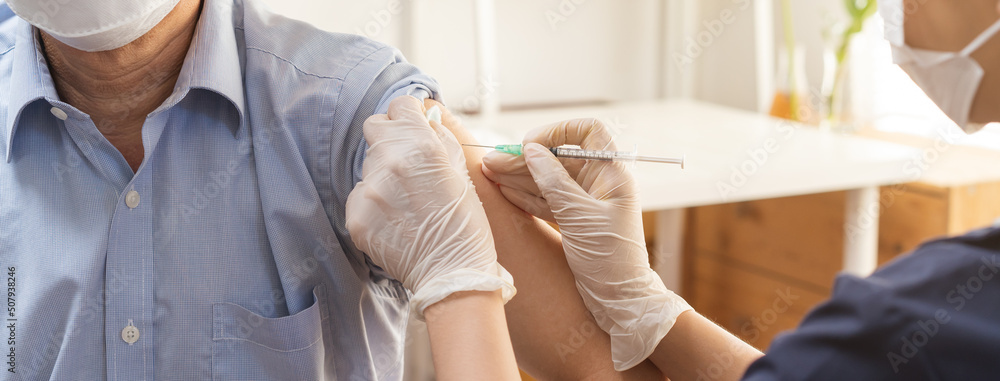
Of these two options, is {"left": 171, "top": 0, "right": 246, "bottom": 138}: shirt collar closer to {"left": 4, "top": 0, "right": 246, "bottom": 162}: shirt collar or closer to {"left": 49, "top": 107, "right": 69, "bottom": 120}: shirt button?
{"left": 4, "top": 0, "right": 246, "bottom": 162}: shirt collar

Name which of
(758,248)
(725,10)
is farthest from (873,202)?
(725,10)

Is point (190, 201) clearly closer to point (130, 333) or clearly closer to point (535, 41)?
point (130, 333)

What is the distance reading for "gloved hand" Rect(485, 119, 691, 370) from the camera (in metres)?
1.03

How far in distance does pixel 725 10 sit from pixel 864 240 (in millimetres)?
1422

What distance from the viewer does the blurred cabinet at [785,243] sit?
2.32 meters

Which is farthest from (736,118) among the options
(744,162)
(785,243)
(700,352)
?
(700,352)

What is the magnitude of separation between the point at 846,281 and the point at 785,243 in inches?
83.6

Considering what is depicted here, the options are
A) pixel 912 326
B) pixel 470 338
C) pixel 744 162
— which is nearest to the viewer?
pixel 912 326

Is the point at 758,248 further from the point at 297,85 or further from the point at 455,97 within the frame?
the point at 297,85

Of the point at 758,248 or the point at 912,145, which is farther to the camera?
the point at 758,248

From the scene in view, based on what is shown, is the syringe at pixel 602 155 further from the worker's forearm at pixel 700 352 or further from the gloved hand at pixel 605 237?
the worker's forearm at pixel 700 352

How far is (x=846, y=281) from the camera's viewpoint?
28.2 inches

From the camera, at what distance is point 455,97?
303 cm

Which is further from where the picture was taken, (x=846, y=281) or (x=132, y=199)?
(x=132, y=199)
